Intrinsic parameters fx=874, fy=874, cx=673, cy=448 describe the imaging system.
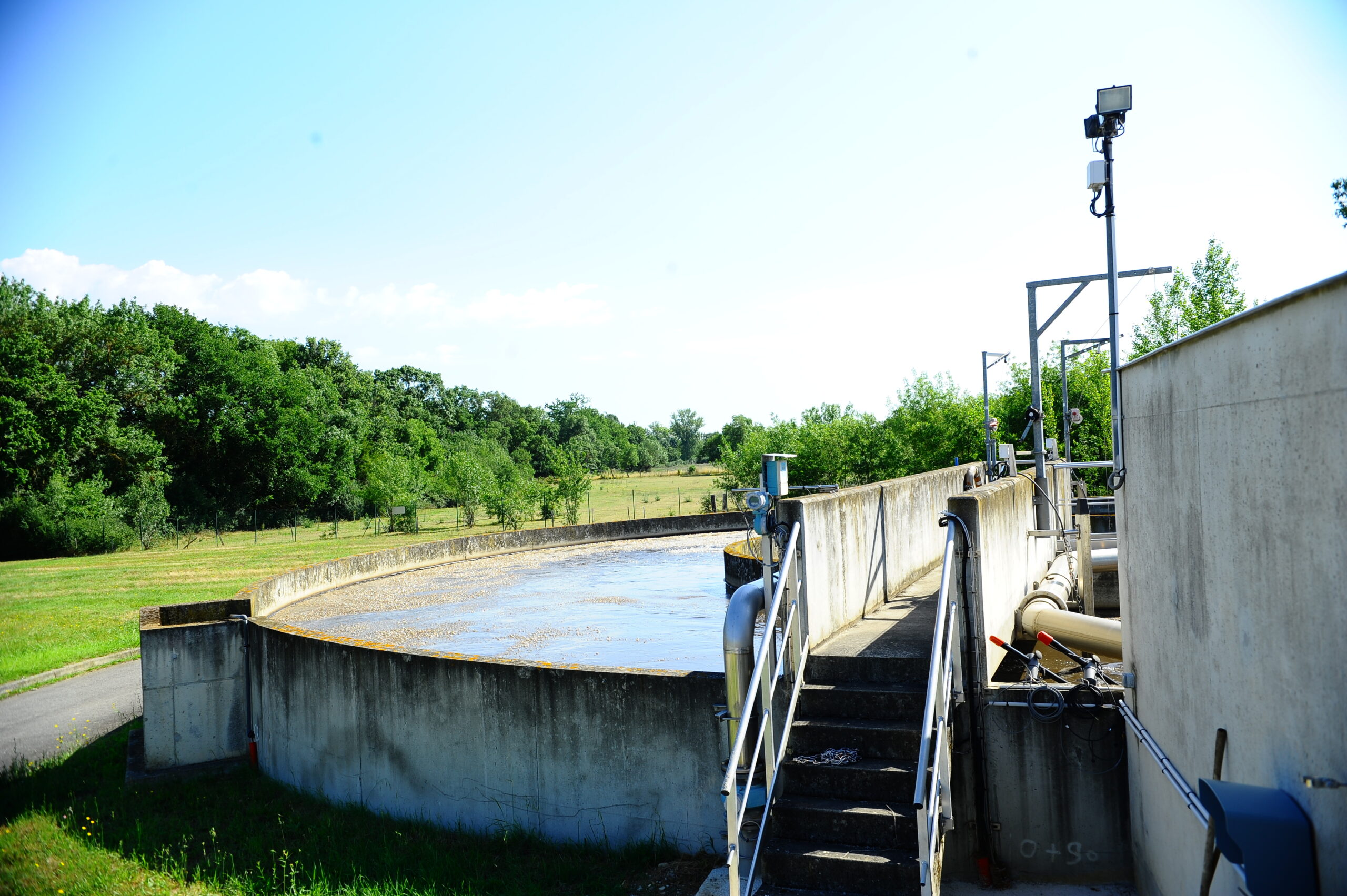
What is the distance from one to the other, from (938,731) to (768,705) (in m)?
1.14

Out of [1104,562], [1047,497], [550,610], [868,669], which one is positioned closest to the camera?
[868,669]

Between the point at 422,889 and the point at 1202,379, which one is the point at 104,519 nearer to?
the point at 422,889

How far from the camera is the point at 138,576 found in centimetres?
2848

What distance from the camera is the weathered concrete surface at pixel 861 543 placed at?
286 inches

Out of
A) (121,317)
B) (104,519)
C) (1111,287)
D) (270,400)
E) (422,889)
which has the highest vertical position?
(121,317)

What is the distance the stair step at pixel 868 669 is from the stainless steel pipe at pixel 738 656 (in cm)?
50

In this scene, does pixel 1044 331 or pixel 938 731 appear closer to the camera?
pixel 938 731

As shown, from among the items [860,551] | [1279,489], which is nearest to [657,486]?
[860,551]

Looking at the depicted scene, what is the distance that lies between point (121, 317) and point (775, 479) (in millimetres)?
54401

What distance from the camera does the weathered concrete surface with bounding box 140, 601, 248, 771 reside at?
37.3 feet

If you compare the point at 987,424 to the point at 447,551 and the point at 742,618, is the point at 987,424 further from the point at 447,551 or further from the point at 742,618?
the point at 447,551

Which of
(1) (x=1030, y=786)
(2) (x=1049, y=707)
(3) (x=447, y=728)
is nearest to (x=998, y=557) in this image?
(2) (x=1049, y=707)

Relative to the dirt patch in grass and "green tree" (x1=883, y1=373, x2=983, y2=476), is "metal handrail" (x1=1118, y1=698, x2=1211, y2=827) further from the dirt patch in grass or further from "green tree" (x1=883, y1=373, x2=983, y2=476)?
"green tree" (x1=883, y1=373, x2=983, y2=476)

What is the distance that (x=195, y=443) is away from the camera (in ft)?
168
